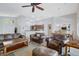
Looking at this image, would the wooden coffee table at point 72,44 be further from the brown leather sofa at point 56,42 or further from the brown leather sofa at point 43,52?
the brown leather sofa at point 43,52

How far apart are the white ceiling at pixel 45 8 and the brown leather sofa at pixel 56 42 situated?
1.22ft

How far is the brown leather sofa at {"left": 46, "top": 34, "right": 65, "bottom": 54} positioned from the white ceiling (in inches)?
14.7

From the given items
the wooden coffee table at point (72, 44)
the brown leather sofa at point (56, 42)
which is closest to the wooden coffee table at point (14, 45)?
the brown leather sofa at point (56, 42)

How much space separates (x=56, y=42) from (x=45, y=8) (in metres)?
0.61

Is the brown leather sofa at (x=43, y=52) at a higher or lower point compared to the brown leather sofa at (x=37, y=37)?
lower

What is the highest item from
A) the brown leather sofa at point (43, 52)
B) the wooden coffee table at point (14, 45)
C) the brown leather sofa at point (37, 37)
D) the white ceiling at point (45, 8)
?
the white ceiling at point (45, 8)

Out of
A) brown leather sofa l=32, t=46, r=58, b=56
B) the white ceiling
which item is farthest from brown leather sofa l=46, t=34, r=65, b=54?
the white ceiling

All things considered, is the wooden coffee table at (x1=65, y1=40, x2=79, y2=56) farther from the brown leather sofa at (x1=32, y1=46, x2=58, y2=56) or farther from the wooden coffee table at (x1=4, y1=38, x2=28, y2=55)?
the wooden coffee table at (x1=4, y1=38, x2=28, y2=55)

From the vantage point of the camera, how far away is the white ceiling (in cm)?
203

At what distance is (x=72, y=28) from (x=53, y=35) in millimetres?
343

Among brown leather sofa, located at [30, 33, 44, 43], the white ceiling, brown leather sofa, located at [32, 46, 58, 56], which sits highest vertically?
the white ceiling

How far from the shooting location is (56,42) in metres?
2.04

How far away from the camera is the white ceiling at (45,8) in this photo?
2025mm

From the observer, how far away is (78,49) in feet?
6.67
